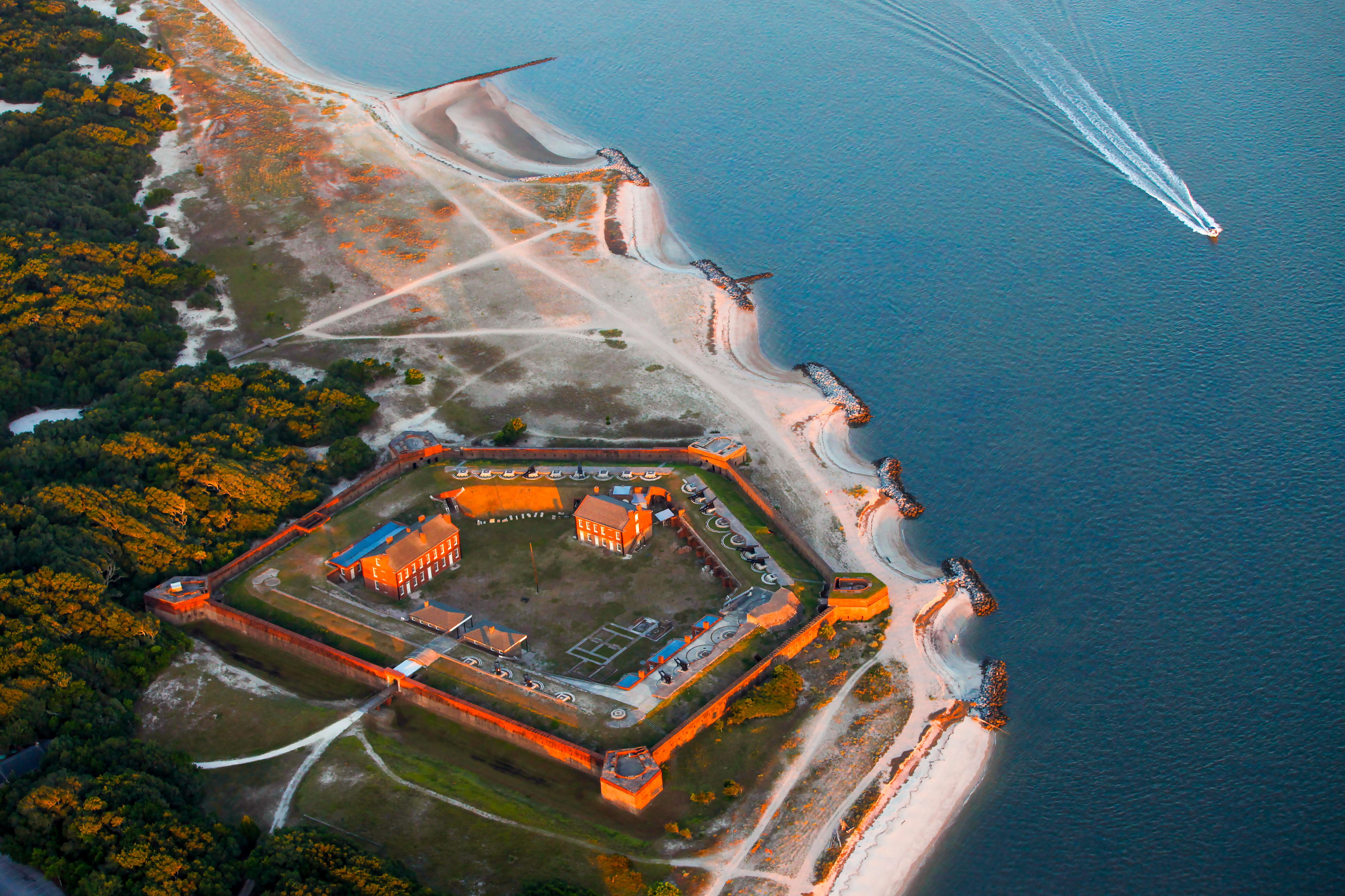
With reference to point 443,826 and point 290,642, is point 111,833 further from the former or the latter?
point 290,642

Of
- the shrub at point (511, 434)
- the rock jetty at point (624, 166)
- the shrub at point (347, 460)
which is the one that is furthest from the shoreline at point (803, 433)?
the shrub at point (347, 460)

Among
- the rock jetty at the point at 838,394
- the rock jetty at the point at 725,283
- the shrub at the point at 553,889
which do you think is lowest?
the shrub at the point at 553,889

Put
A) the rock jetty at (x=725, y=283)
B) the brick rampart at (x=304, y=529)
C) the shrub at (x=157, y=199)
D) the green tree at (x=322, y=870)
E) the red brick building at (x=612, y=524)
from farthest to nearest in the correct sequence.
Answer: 1. the shrub at (x=157, y=199)
2. the rock jetty at (x=725, y=283)
3. the red brick building at (x=612, y=524)
4. the brick rampart at (x=304, y=529)
5. the green tree at (x=322, y=870)

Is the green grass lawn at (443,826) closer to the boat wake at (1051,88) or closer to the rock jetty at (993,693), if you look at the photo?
the rock jetty at (993,693)

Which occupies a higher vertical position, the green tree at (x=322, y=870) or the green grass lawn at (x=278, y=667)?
the green tree at (x=322, y=870)

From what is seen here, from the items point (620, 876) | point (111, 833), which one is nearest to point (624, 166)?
point (620, 876)

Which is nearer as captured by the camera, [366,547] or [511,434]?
[366,547]
